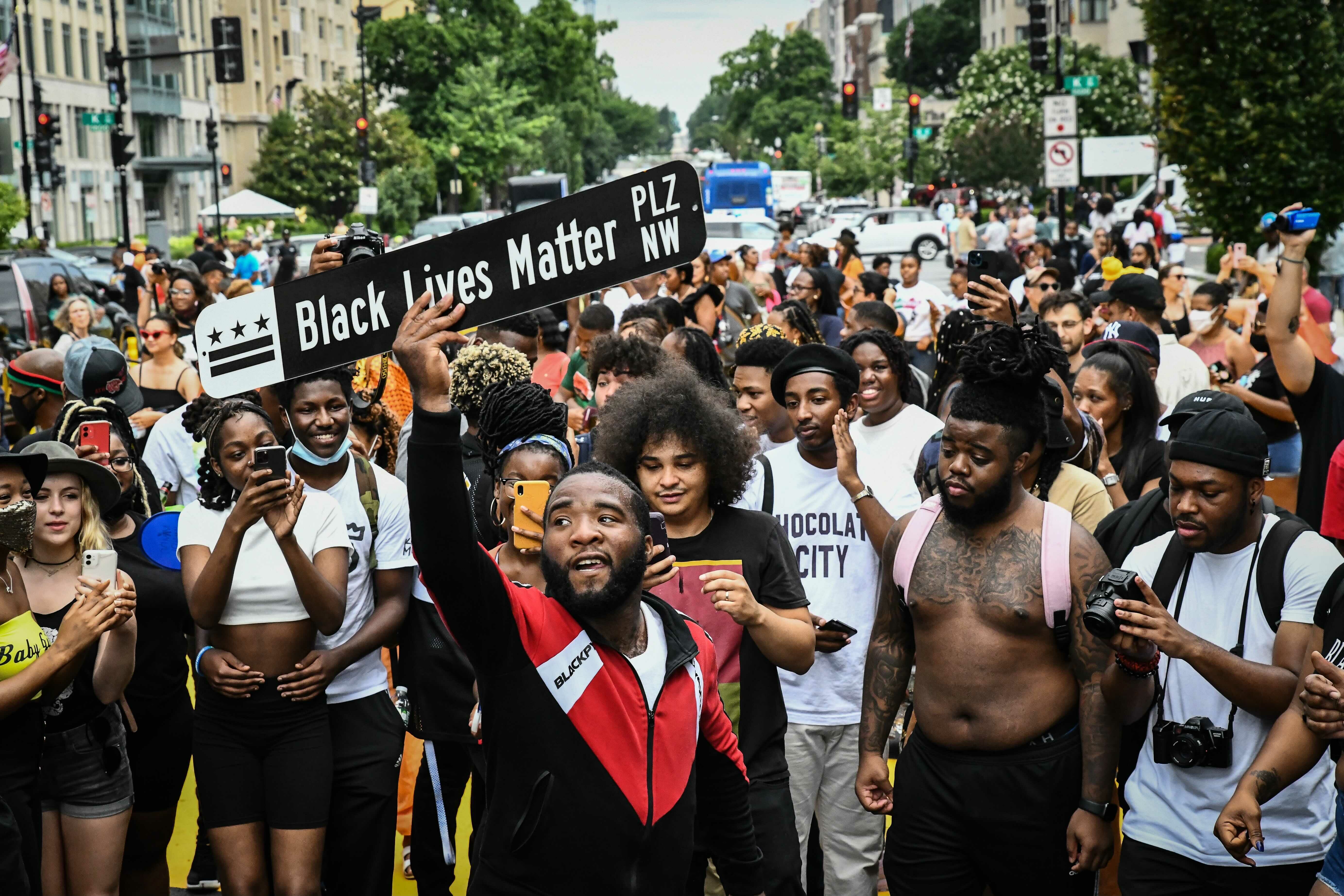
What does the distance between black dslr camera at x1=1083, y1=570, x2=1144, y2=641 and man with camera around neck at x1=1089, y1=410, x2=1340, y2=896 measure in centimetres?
4

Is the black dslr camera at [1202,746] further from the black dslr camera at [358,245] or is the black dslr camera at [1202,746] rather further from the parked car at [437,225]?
the parked car at [437,225]

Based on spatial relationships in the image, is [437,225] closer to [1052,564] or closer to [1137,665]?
[1052,564]

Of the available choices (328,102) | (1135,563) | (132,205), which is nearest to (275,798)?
(1135,563)

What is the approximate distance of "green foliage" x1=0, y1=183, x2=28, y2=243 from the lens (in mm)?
27078

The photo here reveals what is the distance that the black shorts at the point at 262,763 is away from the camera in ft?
14.8

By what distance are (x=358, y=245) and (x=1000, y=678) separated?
217 cm

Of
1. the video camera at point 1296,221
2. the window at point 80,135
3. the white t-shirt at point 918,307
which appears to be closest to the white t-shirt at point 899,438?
the video camera at point 1296,221

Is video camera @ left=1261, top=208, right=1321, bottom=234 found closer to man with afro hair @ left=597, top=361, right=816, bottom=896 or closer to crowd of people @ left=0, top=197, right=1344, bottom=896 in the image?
crowd of people @ left=0, top=197, right=1344, bottom=896

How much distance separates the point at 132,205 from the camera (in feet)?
210

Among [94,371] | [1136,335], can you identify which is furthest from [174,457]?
[1136,335]

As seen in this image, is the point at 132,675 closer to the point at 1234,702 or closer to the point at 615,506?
the point at 615,506

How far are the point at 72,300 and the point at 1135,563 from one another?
33.0 ft

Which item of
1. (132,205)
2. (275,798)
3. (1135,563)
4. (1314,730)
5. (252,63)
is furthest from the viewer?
(252,63)

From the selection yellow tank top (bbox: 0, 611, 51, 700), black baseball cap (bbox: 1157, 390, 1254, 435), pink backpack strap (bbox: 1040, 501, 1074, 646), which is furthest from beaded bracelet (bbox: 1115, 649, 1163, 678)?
yellow tank top (bbox: 0, 611, 51, 700)
